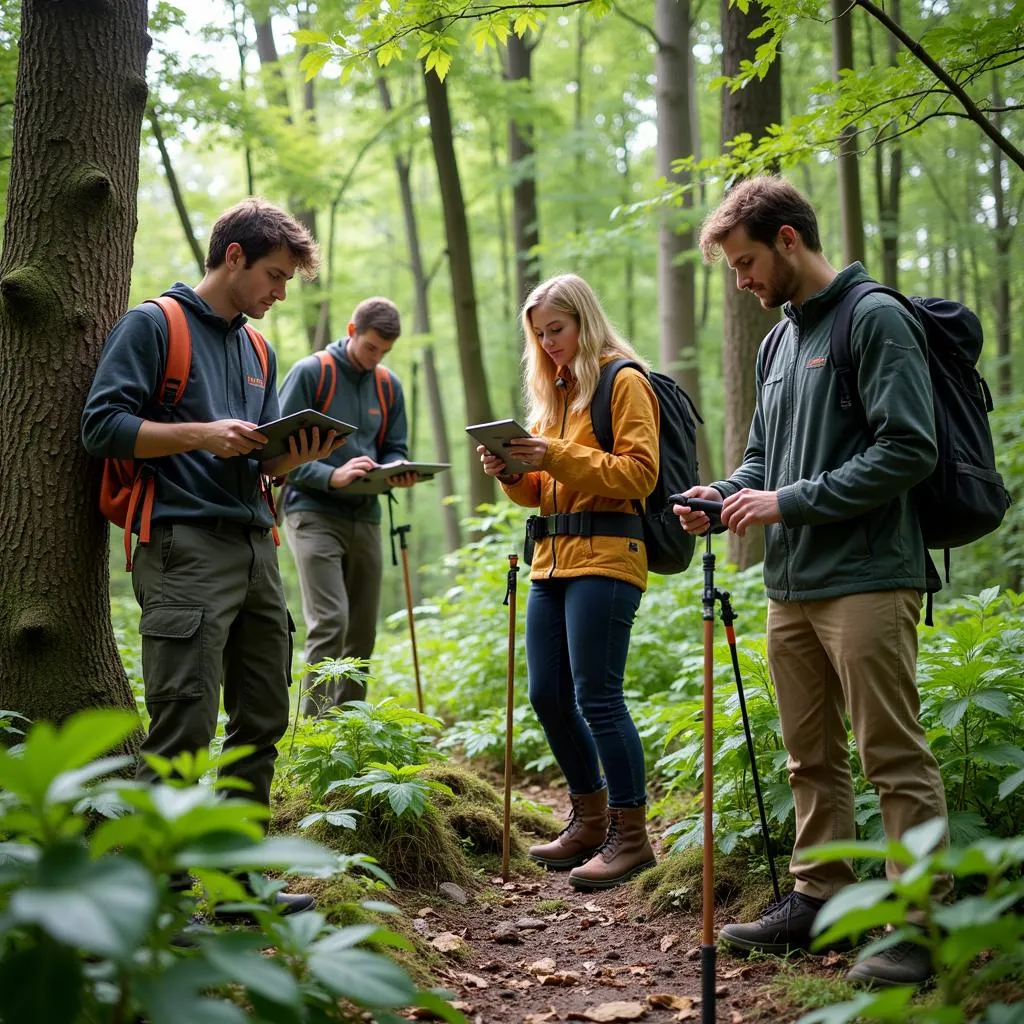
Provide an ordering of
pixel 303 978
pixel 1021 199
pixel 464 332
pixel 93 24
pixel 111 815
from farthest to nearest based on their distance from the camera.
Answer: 1. pixel 1021 199
2. pixel 464 332
3. pixel 93 24
4. pixel 111 815
5. pixel 303 978

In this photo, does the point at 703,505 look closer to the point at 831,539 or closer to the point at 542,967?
the point at 831,539

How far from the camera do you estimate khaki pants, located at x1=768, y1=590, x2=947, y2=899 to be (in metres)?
2.89

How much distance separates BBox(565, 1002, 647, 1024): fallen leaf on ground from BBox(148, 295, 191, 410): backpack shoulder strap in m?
2.55

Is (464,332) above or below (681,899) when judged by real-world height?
above

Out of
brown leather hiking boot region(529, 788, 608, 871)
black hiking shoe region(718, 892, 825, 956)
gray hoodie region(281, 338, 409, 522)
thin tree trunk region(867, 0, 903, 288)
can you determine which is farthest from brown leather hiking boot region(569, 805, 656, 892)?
thin tree trunk region(867, 0, 903, 288)

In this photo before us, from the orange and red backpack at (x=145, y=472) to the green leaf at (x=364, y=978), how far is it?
6.34 feet

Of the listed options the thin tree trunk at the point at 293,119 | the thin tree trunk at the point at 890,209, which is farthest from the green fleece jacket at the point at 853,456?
the thin tree trunk at the point at 890,209

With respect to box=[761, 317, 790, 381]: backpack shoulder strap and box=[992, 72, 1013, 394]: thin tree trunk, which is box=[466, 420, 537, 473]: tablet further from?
box=[992, 72, 1013, 394]: thin tree trunk

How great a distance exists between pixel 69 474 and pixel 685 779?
11.2 feet

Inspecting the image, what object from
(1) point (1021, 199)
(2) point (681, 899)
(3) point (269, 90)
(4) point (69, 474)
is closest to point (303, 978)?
(2) point (681, 899)

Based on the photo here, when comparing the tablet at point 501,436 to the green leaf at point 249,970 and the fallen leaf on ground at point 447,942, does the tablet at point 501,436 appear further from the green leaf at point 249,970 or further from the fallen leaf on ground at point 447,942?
the green leaf at point 249,970

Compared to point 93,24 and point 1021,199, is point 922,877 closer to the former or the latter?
point 93,24

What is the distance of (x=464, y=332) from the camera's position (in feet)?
33.5

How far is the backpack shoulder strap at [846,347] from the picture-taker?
3078 millimetres
